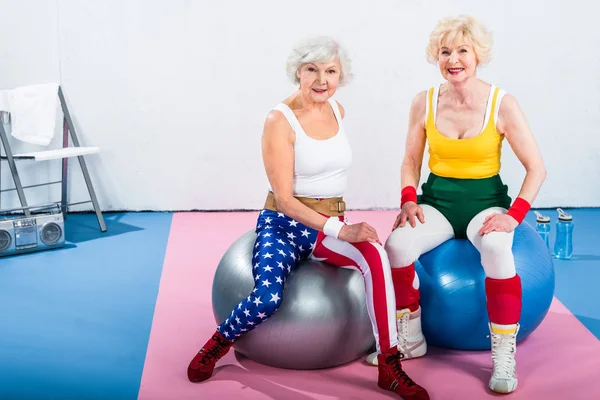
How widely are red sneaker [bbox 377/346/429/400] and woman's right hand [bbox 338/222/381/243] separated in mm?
390

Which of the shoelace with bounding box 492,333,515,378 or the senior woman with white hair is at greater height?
the senior woman with white hair

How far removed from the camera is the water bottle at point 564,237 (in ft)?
14.4

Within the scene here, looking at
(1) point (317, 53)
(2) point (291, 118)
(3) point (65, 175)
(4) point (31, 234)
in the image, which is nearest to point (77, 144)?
(3) point (65, 175)

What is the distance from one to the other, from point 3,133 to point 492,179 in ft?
10.8

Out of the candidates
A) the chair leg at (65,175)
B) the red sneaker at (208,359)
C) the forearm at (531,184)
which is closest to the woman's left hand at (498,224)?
the forearm at (531,184)

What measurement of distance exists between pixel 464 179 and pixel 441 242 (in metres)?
0.26

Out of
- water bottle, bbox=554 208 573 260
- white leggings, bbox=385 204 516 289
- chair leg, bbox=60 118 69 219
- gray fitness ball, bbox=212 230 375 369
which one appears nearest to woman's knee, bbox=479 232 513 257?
white leggings, bbox=385 204 516 289

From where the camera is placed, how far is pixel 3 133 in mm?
4973

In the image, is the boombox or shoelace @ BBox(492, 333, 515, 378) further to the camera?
the boombox

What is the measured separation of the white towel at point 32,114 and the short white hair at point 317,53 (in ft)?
9.00

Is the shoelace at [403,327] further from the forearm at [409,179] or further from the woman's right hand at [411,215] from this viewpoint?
the forearm at [409,179]

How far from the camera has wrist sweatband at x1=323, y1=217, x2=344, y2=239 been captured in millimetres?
2764

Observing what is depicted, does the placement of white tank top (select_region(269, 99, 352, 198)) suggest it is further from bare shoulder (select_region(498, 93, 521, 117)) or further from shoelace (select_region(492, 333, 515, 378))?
shoelace (select_region(492, 333, 515, 378))

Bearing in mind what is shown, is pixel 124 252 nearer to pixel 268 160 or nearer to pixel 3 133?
pixel 3 133
